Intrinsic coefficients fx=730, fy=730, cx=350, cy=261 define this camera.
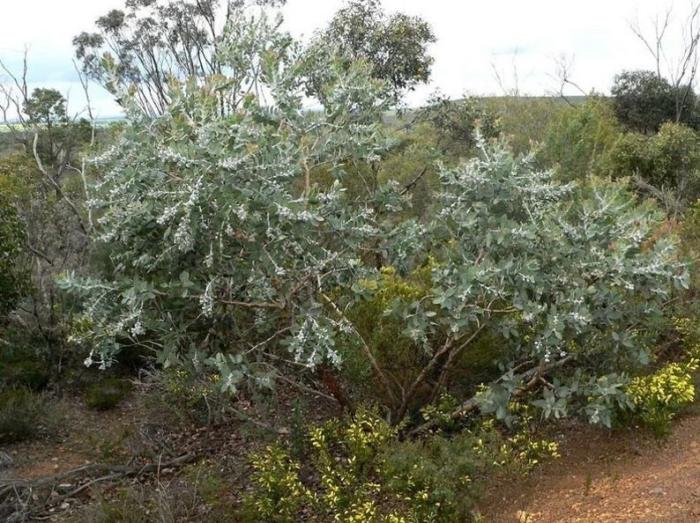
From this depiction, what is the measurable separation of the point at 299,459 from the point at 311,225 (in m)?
1.80

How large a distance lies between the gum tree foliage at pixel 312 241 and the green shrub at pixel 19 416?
2675mm

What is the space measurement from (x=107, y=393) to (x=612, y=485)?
4.98m

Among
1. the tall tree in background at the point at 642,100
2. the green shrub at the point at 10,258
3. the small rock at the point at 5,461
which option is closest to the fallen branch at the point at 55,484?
the small rock at the point at 5,461

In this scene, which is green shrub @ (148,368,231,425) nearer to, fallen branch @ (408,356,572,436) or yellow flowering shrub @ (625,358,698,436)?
fallen branch @ (408,356,572,436)

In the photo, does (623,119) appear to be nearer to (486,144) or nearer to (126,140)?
(486,144)

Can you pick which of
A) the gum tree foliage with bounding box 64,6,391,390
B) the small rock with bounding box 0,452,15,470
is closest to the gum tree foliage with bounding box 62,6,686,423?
the gum tree foliage with bounding box 64,6,391,390

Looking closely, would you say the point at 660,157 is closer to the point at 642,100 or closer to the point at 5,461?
the point at 642,100

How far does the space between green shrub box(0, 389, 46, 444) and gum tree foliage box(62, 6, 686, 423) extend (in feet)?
8.78

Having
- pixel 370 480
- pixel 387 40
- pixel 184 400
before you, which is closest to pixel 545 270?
pixel 370 480

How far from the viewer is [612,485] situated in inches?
164

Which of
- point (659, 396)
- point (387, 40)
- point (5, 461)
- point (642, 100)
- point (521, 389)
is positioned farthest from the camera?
point (642, 100)

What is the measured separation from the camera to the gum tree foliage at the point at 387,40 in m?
11.7

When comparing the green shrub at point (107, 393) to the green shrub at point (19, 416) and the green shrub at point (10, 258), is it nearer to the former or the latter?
the green shrub at point (19, 416)

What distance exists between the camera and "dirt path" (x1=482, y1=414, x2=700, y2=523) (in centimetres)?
383
